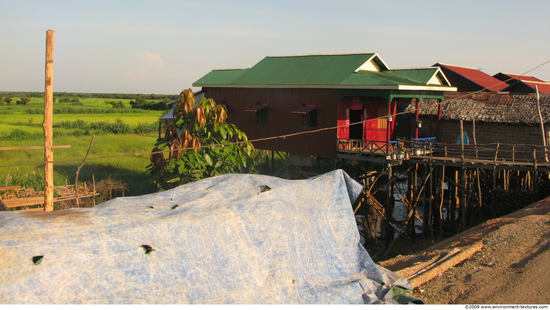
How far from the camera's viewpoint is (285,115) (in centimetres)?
1959

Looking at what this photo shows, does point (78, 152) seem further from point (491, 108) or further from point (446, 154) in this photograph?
point (491, 108)

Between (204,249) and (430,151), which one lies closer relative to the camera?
(204,249)

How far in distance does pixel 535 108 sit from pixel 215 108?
12632 mm

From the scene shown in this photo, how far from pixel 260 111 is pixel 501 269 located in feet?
47.4

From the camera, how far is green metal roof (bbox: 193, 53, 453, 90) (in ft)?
55.6

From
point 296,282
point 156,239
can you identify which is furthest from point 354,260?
point 156,239

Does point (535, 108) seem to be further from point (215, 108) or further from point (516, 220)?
point (215, 108)

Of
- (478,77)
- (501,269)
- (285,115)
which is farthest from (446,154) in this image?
(478,77)

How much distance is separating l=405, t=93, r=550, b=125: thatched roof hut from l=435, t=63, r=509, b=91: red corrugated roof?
1069 centimetres

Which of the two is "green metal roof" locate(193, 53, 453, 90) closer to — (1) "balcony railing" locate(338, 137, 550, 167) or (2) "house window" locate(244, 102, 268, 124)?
(2) "house window" locate(244, 102, 268, 124)

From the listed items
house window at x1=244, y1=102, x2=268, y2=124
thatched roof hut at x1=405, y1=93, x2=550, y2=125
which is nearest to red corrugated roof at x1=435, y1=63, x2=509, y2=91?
thatched roof hut at x1=405, y1=93, x2=550, y2=125

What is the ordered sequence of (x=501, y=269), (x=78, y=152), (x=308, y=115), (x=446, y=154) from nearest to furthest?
(x=501, y=269) < (x=446, y=154) < (x=308, y=115) < (x=78, y=152)

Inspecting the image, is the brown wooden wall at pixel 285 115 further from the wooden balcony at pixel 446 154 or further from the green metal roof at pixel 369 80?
the wooden balcony at pixel 446 154

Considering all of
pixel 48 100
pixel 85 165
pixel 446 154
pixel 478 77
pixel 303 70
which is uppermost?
pixel 478 77
